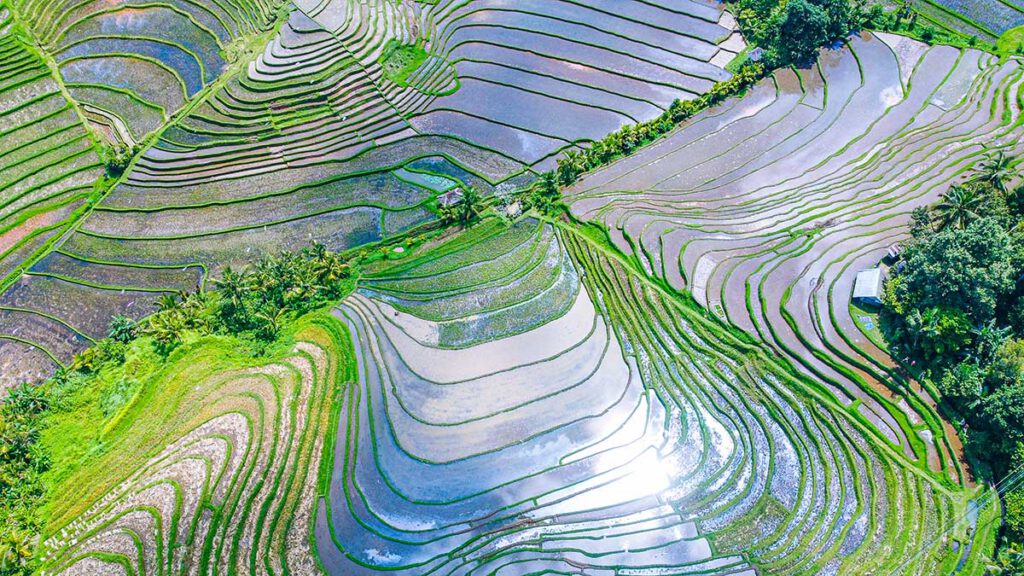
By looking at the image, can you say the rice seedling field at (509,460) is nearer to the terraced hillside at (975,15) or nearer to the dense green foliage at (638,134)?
the dense green foliage at (638,134)

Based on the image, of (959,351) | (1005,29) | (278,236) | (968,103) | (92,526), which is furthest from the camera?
(1005,29)

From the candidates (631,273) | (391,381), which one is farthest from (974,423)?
(391,381)

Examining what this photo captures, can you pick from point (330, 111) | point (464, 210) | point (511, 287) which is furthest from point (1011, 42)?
point (330, 111)

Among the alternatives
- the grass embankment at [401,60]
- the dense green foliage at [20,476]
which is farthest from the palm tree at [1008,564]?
the grass embankment at [401,60]

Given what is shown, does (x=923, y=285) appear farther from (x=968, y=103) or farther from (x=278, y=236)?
(x=278, y=236)

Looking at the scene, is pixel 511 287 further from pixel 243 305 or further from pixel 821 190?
pixel 821 190

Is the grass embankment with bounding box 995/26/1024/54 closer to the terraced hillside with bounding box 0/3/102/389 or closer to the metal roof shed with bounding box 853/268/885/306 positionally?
the metal roof shed with bounding box 853/268/885/306
